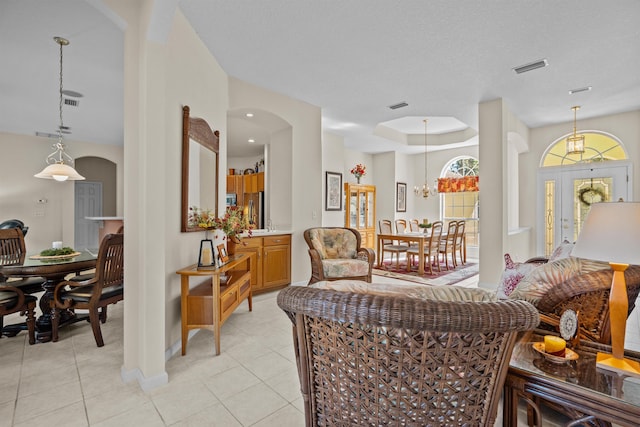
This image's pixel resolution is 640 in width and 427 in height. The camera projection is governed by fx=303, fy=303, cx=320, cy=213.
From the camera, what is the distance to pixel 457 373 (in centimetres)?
82

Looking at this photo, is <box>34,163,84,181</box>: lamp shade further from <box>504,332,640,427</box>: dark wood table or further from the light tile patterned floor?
<box>504,332,640,427</box>: dark wood table

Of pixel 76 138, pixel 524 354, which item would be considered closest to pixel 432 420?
pixel 524 354

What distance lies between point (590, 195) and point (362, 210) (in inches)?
176

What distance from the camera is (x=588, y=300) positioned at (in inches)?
61.6

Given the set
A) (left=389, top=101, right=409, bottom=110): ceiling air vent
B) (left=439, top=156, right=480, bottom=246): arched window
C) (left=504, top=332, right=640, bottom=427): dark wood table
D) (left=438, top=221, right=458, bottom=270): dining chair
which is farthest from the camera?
(left=439, top=156, right=480, bottom=246): arched window

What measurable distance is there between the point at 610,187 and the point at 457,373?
6621mm

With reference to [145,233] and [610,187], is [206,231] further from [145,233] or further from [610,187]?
[610,187]

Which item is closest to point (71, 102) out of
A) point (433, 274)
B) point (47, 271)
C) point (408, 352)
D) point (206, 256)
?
point (47, 271)

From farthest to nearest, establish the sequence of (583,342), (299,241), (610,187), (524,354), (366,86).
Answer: (610,187), (299,241), (366,86), (583,342), (524,354)

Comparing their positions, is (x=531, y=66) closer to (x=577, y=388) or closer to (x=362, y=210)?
(x=577, y=388)

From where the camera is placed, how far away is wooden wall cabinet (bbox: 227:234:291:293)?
411 cm

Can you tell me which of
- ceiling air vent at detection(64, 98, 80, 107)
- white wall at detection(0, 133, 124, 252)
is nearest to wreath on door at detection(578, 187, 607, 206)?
ceiling air vent at detection(64, 98, 80, 107)

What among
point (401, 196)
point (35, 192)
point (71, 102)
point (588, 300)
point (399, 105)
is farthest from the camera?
point (401, 196)

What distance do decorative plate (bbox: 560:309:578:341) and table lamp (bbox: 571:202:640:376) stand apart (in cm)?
11
